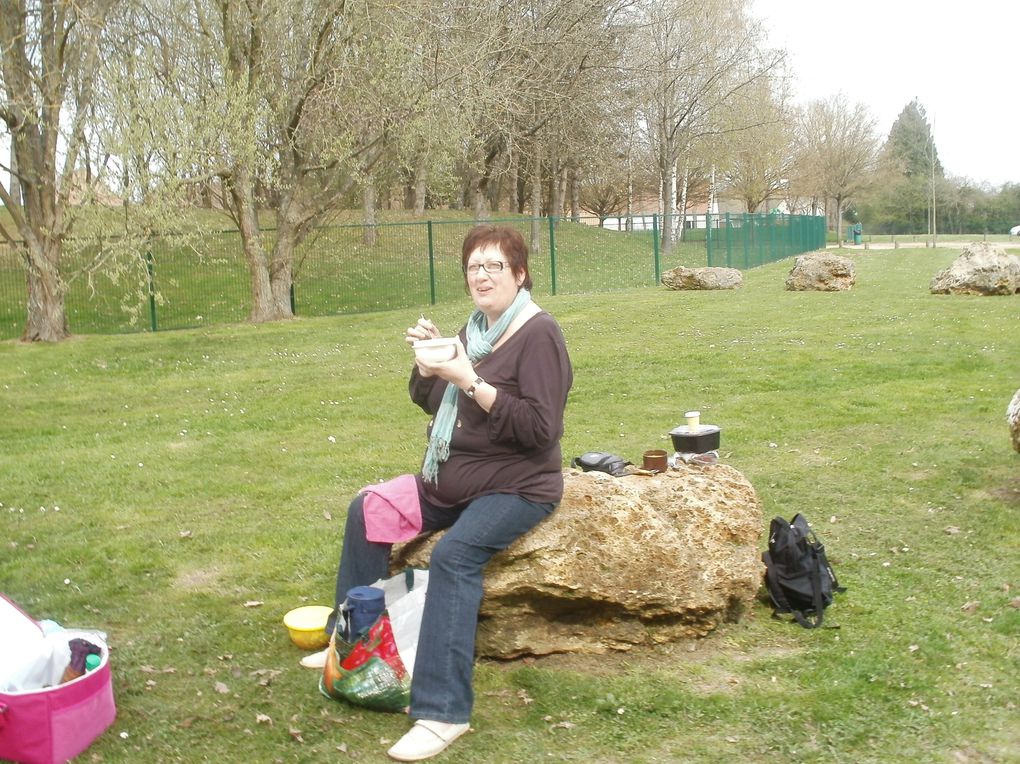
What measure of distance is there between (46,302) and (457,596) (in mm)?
13905

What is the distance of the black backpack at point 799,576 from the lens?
4.34 m

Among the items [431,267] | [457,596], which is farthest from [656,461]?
[431,267]

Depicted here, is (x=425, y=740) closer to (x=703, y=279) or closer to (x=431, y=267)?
(x=703, y=279)

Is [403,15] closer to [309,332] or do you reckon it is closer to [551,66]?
[309,332]

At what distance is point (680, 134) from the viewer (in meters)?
33.0

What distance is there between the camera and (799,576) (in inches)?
173

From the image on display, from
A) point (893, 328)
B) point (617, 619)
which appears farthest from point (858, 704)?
point (893, 328)

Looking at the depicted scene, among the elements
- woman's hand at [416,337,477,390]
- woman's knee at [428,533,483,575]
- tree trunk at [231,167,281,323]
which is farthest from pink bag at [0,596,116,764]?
tree trunk at [231,167,281,323]

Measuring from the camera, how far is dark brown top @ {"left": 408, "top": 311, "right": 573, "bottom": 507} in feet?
12.0

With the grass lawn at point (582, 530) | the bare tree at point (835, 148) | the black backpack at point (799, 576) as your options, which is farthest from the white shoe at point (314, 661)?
the bare tree at point (835, 148)

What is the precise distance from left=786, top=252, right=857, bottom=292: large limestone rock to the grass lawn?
5635 millimetres

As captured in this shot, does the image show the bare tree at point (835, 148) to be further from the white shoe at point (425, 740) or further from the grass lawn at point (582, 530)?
the white shoe at point (425, 740)

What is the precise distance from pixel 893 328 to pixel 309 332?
828cm

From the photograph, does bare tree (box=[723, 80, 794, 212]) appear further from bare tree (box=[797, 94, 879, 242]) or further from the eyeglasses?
the eyeglasses
